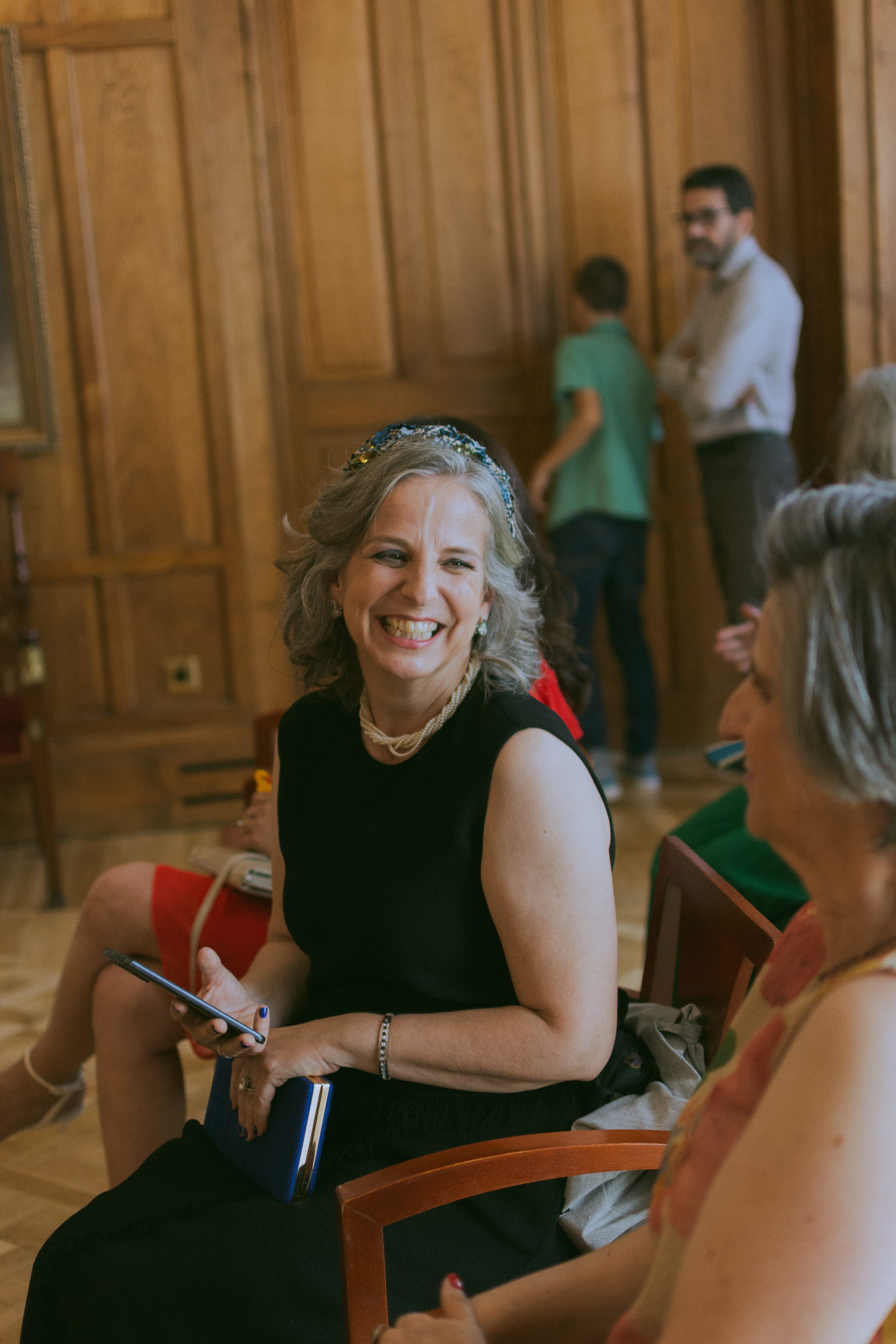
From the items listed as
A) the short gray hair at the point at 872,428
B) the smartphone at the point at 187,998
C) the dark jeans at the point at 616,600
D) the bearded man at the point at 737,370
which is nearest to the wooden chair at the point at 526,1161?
the smartphone at the point at 187,998

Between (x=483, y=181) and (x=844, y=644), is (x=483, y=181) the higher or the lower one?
the higher one

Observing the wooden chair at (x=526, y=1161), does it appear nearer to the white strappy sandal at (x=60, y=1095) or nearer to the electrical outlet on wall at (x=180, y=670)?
the white strappy sandal at (x=60, y=1095)

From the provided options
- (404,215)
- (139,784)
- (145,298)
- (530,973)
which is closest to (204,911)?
(530,973)

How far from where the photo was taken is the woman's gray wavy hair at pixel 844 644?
706 millimetres

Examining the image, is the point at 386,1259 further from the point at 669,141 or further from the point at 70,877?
the point at 669,141

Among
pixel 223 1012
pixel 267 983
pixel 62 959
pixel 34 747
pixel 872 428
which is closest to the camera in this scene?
pixel 223 1012

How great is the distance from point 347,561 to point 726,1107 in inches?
40.1

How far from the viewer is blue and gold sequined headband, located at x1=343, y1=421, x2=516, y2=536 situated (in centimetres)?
162

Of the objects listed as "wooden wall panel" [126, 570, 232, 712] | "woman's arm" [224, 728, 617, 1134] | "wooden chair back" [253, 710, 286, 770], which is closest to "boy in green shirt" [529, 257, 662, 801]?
"wooden wall panel" [126, 570, 232, 712]

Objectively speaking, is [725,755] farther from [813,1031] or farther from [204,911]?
[813,1031]

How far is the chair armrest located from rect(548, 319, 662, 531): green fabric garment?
3.64 meters

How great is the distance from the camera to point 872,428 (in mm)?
2334

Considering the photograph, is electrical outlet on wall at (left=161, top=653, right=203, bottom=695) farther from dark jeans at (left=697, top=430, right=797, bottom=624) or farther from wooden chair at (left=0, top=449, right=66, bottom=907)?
dark jeans at (left=697, top=430, right=797, bottom=624)

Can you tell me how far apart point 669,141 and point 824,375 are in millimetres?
1108
